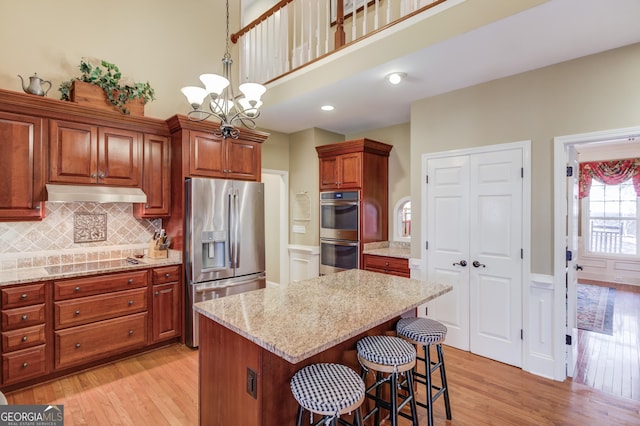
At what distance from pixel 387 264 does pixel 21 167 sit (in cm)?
380

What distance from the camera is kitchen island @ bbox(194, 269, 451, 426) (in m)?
1.45

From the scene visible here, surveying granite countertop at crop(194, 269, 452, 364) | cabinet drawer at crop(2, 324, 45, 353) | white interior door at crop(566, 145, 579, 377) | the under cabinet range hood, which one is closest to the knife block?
the under cabinet range hood

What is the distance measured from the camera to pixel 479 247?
3.28 metres

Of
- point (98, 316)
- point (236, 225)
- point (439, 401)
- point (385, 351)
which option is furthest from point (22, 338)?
point (439, 401)

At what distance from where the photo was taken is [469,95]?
334 cm

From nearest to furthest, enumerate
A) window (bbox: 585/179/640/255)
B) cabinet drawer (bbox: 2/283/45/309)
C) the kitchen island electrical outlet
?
the kitchen island electrical outlet
cabinet drawer (bbox: 2/283/45/309)
window (bbox: 585/179/640/255)

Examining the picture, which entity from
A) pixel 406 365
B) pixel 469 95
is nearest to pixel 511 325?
pixel 406 365

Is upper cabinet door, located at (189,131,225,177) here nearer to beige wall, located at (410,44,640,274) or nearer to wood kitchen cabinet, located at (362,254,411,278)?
wood kitchen cabinet, located at (362,254,411,278)

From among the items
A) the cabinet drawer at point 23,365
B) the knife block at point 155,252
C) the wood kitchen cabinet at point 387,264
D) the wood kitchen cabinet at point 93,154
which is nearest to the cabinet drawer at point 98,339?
the cabinet drawer at point 23,365

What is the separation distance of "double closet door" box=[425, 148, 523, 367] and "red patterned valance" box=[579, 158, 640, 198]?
493 cm

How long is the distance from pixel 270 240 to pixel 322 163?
1977mm

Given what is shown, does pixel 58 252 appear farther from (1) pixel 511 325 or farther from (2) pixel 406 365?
(1) pixel 511 325

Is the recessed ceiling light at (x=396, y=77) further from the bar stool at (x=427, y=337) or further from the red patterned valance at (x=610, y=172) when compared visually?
the red patterned valance at (x=610, y=172)

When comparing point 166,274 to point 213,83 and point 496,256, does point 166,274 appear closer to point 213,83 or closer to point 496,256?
point 213,83
